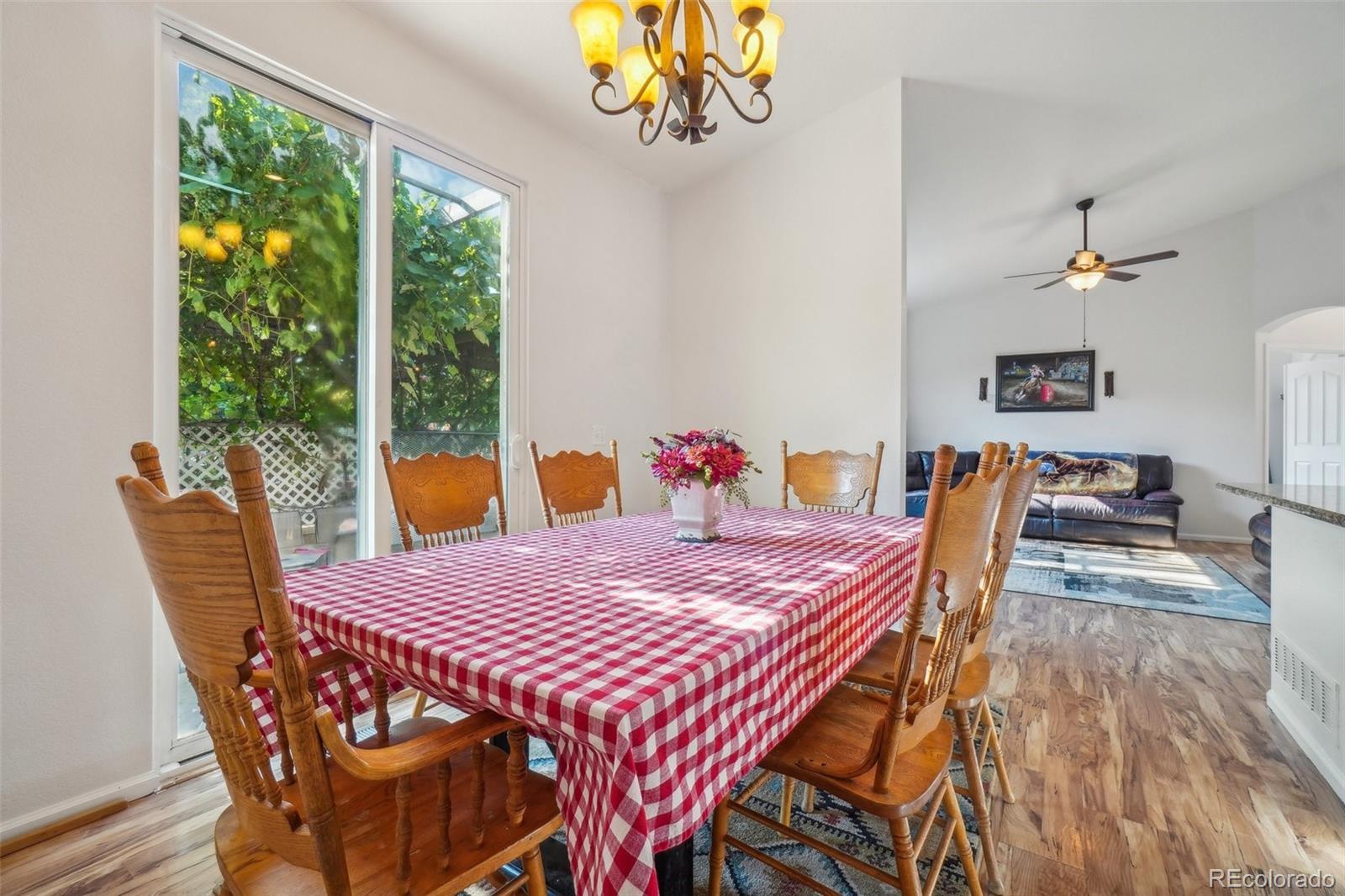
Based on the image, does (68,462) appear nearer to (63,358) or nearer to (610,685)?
(63,358)

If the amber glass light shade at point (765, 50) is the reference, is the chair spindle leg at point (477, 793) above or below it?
below

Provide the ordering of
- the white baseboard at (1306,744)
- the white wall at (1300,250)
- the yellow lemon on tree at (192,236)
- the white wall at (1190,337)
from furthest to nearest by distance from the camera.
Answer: the white wall at (1190,337) < the white wall at (1300,250) < the yellow lemon on tree at (192,236) < the white baseboard at (1306,744)

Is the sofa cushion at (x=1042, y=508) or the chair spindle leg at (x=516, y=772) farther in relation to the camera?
the sofa cushion at (x=1042, y=508)

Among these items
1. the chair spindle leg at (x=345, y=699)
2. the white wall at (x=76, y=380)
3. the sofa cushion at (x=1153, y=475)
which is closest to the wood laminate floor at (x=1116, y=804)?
the white wall at (x=76, y=380)

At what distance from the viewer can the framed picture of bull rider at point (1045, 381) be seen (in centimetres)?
637

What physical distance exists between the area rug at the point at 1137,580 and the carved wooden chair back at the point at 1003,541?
312 cm

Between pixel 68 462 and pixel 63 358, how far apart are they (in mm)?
292

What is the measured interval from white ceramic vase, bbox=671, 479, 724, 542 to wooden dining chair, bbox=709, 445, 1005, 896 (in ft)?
Result: 1.84

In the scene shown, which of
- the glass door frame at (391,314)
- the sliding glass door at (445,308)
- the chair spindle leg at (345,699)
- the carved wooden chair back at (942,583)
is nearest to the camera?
the carved wooden chair back at (942,583)

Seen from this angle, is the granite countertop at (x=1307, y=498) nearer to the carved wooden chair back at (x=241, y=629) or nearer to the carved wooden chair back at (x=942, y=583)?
the carved wooden chair back at (x=942, y=583)

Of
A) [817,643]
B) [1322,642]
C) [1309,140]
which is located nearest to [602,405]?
[817,643]

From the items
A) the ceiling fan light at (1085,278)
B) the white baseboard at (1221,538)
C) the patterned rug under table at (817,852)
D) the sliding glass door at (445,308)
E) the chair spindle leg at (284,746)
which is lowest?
the patterned rug under table at (817,852)

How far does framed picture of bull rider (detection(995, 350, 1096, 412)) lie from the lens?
637 centimetres

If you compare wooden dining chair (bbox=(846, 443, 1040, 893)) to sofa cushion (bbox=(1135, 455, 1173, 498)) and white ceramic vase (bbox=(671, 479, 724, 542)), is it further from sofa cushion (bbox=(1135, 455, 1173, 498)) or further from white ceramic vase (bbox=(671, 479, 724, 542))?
sofa cushion (bbox=(1135, 455, 1173, 498))
